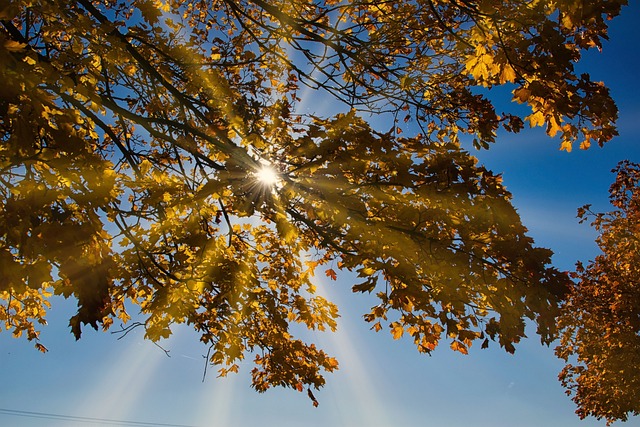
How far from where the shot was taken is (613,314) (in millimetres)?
9664

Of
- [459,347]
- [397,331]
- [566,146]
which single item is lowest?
[459,347]

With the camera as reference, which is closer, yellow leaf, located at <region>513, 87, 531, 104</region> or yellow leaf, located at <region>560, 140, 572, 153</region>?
yellow leaf, located at <region>513, 87, 531, 104</region>

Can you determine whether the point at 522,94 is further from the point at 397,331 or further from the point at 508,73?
the point at 397,331

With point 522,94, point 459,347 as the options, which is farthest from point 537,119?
point 459,347

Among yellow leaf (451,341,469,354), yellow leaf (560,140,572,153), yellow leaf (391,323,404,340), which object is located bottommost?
yellow leaf (451,341,469,354)

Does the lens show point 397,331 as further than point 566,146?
Yes

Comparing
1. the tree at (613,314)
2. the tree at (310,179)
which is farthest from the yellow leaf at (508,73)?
the tree at (613,314)

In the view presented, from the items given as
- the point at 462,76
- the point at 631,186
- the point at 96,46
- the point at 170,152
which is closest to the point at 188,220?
the point at 170,152

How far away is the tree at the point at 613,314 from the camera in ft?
31.4

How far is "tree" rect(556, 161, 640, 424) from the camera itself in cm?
959

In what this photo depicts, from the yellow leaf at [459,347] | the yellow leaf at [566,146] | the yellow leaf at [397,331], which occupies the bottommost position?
the yellow leaf at [459,347]

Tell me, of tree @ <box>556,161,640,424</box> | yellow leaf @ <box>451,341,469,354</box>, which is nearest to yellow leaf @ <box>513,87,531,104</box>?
yellow leaf @ <box>451,341,469,354</box>

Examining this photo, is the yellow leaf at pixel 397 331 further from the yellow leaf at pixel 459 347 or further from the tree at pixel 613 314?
the tree at pixel 613 314

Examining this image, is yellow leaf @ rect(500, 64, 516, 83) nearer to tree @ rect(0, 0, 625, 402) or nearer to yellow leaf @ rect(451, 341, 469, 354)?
tree @ rect(0, 0, 625, 402)
